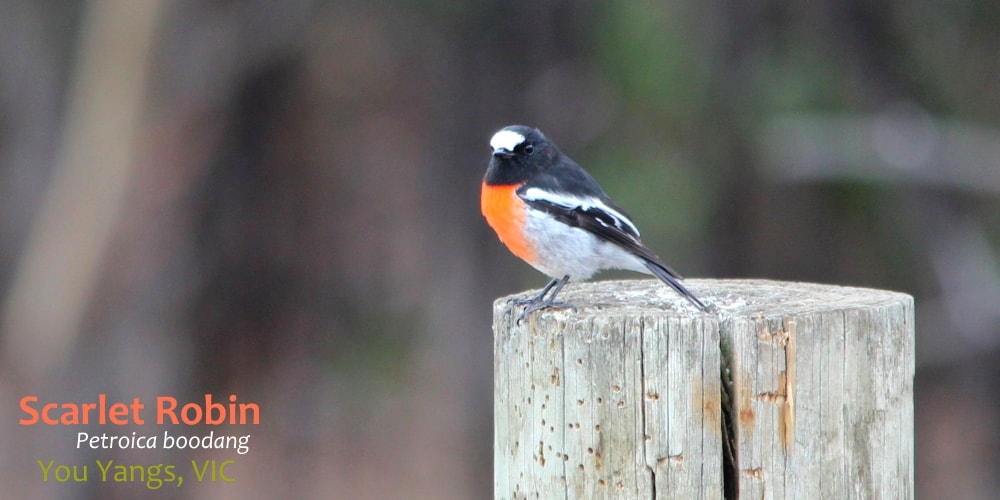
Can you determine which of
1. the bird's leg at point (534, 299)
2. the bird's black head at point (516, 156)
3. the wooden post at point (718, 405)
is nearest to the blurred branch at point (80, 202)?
the bird's black head at point (516, 156)

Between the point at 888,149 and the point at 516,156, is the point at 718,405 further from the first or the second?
the point at 888,149

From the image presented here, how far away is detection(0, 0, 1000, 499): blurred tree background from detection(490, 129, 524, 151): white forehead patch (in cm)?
388

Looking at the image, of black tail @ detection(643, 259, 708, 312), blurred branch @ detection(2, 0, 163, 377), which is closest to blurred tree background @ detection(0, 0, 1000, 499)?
blurred branch @ detection(2, 0, 163, 377)

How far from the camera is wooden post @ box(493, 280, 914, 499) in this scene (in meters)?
2.80

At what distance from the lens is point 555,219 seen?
14.4ft

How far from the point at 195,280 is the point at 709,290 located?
241 inches

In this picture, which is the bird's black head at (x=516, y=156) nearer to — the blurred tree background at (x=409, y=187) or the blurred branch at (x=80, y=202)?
the blurred tree background at (x=409, y=187)

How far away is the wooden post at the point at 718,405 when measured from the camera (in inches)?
110

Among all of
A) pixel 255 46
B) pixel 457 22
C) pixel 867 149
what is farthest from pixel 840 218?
pixel 255 46

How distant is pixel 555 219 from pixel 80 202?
18.3 feet

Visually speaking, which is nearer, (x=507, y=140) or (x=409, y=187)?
(x=507, y=140)

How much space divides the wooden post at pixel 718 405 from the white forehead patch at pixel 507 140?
1.72 m

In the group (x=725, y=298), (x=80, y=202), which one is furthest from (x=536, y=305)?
(x=80, y=202)

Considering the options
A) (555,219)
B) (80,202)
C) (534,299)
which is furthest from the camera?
(80,202)
